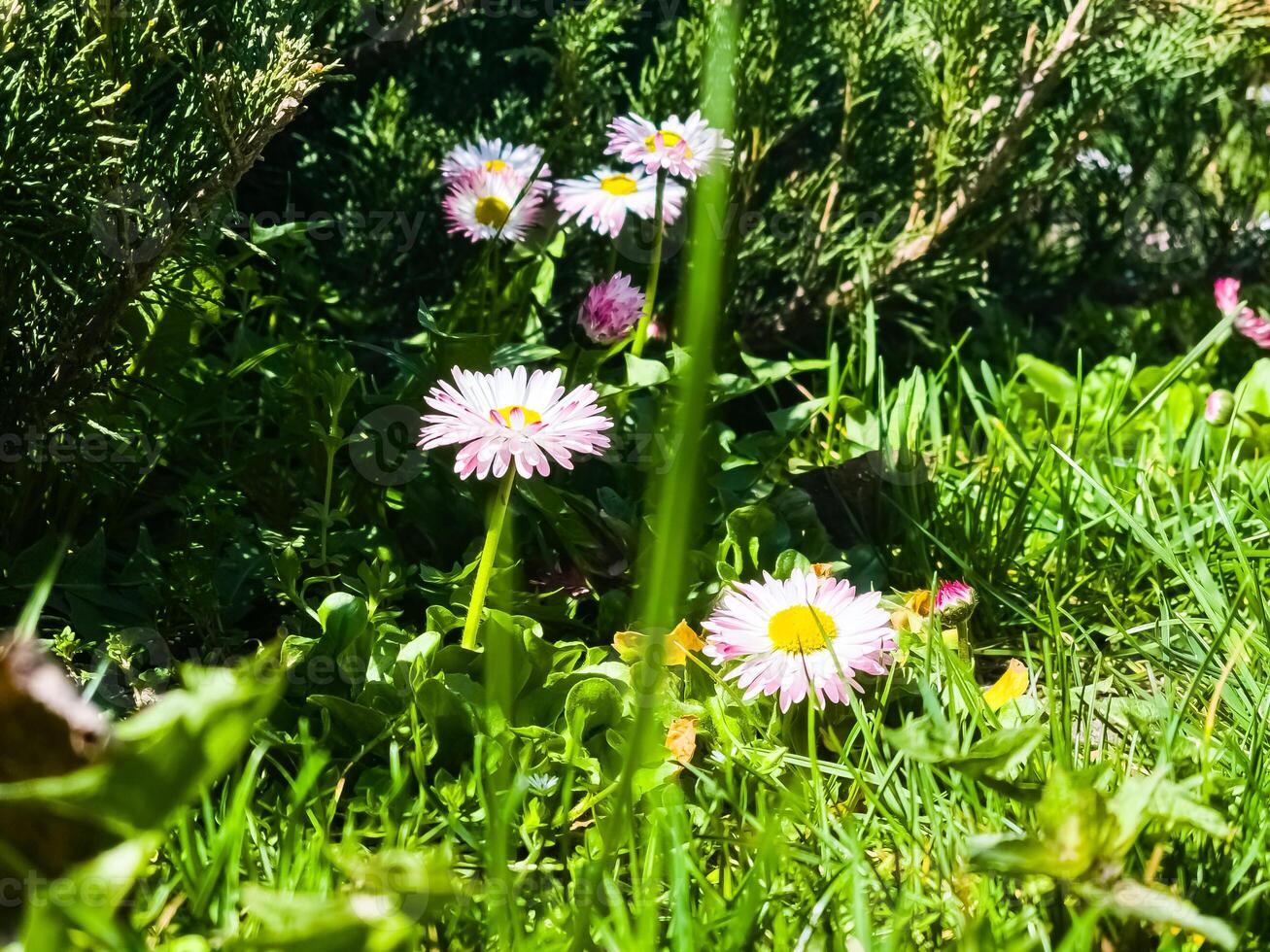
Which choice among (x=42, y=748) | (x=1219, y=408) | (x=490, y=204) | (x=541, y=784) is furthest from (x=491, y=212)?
(x=1219, y=408)

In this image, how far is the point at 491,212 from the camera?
196cm

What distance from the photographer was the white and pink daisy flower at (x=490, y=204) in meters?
1.95

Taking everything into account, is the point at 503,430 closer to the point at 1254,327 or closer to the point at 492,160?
the point at 492,160

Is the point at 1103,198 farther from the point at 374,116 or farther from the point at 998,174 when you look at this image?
the point at 374,116

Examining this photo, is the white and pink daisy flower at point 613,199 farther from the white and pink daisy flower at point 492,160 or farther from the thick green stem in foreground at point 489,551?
the thick green stem in foreground at point 489,551

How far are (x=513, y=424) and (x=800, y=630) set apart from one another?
43 centimetres

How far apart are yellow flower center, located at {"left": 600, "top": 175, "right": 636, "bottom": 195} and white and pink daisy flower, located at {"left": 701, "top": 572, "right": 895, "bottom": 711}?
799 millimetres

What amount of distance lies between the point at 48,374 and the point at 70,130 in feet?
1.09

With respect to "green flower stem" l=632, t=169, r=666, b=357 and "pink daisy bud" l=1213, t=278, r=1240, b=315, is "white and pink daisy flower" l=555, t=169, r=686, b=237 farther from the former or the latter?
"pink daisy bud" l=1213, t=278, r=1240, b=315

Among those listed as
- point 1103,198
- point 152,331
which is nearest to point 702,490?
point 152,331

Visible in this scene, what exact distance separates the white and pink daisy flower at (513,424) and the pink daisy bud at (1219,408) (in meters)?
1.32

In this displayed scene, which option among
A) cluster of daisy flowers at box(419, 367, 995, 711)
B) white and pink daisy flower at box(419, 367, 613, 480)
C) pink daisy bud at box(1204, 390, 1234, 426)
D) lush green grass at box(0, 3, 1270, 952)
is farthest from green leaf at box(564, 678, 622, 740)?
pink daisy bud at box(1204, 390, 1234, 426)

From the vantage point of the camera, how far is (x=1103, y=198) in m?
3.00

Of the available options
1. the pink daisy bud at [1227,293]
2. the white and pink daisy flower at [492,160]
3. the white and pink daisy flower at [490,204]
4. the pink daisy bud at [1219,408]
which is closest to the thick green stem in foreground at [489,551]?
the white and pink daisy flower at [490,204]
